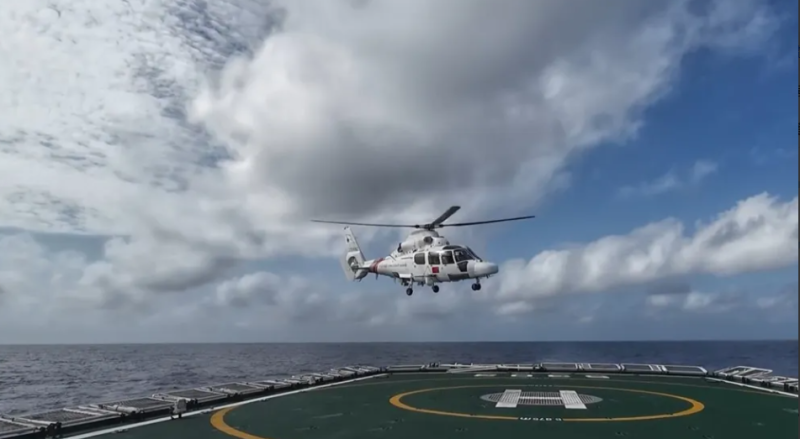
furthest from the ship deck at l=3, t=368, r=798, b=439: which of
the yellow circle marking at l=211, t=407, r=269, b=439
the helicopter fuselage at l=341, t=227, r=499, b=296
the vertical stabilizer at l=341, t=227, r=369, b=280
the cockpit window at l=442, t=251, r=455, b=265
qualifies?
the vertical stabilizer at l=341, t=227, r=369, b=280

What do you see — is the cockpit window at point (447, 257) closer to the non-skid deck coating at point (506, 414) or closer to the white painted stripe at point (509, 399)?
the non-skid deck coating at point (506, 414)

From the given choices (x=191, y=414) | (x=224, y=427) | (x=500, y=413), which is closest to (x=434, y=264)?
(x=500, y=413)

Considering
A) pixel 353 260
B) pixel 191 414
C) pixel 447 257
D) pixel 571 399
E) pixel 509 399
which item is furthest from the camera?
pixel 353 260

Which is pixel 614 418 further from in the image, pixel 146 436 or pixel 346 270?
pixel 346 270

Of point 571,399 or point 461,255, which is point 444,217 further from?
point 571,399

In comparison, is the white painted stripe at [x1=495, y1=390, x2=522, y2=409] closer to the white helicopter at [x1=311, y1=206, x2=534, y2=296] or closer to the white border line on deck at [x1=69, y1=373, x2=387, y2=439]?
the white helicopter at [x1=311, y1=206, x2=534, y2=296]

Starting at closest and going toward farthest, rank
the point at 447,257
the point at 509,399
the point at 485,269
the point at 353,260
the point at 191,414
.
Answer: the point at 191,414
the point at 509,399
the point at 485,269
the point at 447,257
the point at 353,260
